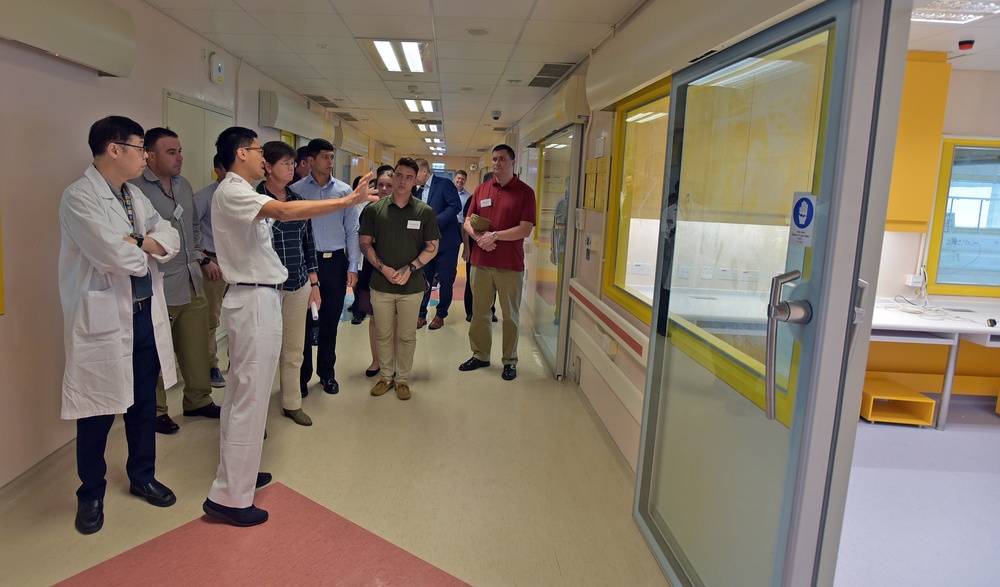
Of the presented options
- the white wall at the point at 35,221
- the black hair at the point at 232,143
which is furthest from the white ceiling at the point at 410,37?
the black hair at the point at 232,143

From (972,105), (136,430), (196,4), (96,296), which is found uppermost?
(196,4)

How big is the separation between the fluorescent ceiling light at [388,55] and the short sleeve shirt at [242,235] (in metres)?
2.89

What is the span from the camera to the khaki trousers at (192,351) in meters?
3.46

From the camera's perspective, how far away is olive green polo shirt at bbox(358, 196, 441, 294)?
3998 millimetres

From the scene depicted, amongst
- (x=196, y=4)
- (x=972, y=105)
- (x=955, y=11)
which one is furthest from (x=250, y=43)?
(x=972, y=105)

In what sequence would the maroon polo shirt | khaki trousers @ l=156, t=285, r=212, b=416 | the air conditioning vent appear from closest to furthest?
khaki trousers @ l=156, t=285, r=212, b=416 < the maroon polo shirt < the air conditioning vent

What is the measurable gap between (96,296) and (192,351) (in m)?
1.30

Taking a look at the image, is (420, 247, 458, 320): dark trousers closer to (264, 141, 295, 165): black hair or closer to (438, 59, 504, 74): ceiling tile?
(438, 59, 504, 74): ceiling tile

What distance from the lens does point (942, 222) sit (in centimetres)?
495

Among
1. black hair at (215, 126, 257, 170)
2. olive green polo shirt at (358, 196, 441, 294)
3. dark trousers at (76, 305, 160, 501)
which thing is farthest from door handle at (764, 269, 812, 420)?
olive green polo shirt at (358, 196, 441, 294)

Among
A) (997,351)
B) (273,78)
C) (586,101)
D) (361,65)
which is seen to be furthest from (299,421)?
(997,351)

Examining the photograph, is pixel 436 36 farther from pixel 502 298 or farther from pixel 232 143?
pixel 232 143

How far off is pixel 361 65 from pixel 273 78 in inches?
58.9

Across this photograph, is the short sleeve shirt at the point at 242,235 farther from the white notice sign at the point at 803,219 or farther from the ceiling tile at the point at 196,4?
the ceiling tile at the point at 196,4
